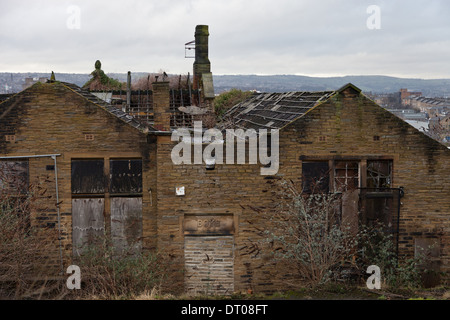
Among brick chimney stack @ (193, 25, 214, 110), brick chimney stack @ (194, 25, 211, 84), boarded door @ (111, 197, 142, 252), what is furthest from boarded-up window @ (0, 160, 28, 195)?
brick chimney stack @ (194, 25, 211, 84)

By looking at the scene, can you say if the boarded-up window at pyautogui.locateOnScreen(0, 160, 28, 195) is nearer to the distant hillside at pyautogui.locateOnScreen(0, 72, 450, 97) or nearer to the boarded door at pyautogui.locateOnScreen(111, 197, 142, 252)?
the boarded door at pyautogui.locateOnScreen(111, 197, 142, 252)

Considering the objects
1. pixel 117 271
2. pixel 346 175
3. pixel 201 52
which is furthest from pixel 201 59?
pixel 117 271

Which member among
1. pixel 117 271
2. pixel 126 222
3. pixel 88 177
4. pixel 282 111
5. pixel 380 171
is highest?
pixel 282 111

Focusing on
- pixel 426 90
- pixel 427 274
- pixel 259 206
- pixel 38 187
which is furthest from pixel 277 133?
pixel 426 90

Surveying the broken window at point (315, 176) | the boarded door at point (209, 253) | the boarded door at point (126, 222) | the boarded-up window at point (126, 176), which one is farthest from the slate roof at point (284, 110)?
the boarded door at point (126, 222)

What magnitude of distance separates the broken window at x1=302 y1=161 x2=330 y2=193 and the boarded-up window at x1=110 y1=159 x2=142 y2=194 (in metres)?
4.46

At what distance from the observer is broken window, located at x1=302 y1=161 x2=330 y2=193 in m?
13.0

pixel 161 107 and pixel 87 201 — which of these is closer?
pixel 87 201

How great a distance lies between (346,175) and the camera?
13.2 m

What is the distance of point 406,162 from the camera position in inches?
516

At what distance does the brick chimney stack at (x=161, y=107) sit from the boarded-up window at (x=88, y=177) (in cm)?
250

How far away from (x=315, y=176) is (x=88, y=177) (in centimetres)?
612

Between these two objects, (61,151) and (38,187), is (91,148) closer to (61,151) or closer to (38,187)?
(61,151)

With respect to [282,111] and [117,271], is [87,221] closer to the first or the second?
[117,271]
